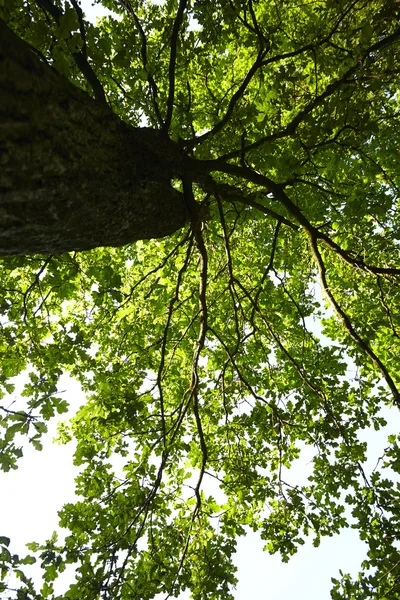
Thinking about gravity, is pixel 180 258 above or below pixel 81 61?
above

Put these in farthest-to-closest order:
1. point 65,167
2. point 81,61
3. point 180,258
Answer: point 180,258 < point 81,61 < point 65,167

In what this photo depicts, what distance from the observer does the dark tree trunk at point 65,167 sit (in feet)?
4.55

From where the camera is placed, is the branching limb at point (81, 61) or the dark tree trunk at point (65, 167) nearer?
the dark tree trunk at point (65, 167)

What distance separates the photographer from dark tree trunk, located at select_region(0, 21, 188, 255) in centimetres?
139

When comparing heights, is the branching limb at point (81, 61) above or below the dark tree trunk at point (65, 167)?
above

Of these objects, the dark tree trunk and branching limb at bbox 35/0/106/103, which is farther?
branching limb at bbox 35/0/106/103

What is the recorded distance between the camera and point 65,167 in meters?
1.65

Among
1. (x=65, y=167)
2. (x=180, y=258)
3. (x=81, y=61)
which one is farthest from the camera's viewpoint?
(x=180, y=258)

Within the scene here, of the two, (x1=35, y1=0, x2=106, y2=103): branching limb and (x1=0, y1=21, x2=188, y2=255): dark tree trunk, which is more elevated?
(x1=35, y1=0, x2=106, y2=103): branching limb

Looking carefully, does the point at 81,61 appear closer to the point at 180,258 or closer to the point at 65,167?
the point at 65,167

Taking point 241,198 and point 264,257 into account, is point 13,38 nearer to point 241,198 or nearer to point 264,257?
point 241,198

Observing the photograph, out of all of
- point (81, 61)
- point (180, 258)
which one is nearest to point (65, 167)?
point (81, 61)

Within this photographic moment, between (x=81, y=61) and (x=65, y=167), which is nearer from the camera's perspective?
(x=65, y=167)

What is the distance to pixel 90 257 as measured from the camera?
5.50 metres
